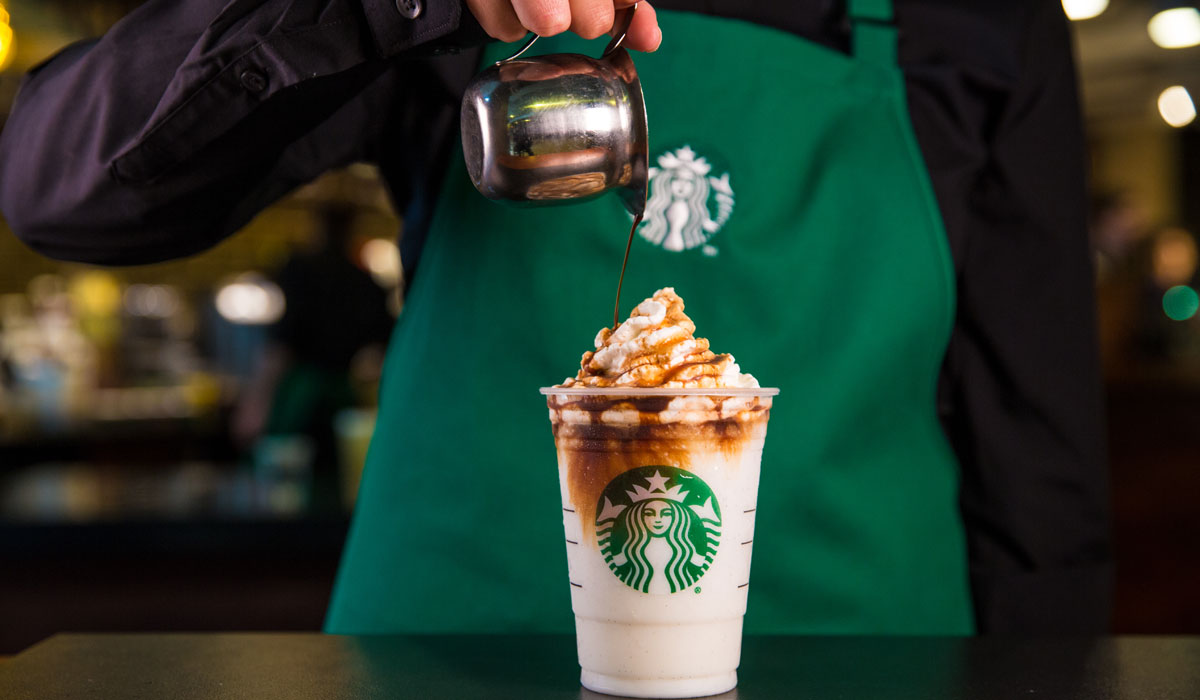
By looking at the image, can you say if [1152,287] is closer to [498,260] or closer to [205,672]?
[498,260]

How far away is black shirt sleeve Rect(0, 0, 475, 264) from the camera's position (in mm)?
959

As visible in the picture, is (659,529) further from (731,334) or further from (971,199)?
(971,199)

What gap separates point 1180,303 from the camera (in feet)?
19.1

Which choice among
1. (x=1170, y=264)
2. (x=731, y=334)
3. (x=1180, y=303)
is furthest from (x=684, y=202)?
(x=1170, y=264)

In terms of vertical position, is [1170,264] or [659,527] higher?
[1170,264]

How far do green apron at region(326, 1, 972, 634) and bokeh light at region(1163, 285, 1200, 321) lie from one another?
4677 mm

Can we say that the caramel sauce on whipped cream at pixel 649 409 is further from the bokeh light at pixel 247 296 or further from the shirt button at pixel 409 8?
the bokeh light at pixel 247 296

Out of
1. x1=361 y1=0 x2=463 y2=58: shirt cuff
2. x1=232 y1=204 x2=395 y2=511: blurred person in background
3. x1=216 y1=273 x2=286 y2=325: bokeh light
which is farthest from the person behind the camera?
x1=216 y1=273 x2=286 y2=325: bokeh light

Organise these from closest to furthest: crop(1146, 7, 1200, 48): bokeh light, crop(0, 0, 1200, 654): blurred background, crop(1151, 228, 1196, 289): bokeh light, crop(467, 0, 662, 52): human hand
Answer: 1. crop(467, 0, 662, 52): human hand
2. crop(1146, 7, 1200, 48): bokeh light
3. crop(0, 0, 1200, 654): blurred background
4. crop(1151, 228, 1196, 289): bokeh light

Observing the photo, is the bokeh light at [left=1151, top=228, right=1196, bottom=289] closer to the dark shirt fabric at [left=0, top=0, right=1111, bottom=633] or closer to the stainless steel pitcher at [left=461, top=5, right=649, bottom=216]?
the dark shirt fabric at [left=0, top=0, right=1111, bottom=633]

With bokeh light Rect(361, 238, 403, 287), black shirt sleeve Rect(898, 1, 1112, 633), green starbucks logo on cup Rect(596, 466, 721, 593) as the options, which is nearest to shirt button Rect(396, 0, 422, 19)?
green starbucks logo on cup Rect(596, 466, 721, 593)

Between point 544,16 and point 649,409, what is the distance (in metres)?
0.29

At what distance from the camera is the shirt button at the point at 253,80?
0.97 meters

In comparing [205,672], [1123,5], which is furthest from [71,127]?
[1123,5]
